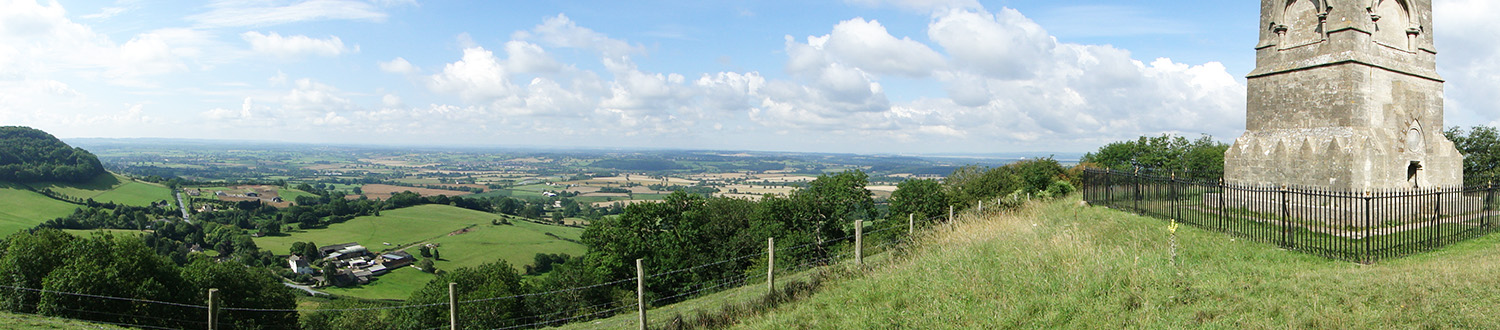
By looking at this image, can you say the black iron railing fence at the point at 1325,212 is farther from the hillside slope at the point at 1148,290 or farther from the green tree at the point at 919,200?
the green tree at the point at 919,200

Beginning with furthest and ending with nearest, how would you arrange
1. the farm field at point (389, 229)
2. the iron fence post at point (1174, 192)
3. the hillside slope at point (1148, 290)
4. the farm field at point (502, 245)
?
the farm field at point (389, 229) → the farm field at point (502, 245) → the iron fence post at point (1174, 192) → the hillside slope at point (1148, 290)

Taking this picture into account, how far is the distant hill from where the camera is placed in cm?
8638

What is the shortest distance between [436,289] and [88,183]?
93.4m

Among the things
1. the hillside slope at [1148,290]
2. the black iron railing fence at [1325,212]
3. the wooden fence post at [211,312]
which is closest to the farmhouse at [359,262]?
the wooden fence post at [211,312]

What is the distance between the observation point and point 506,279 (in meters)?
37.1

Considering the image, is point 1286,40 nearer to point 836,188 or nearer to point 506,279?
point 836,188

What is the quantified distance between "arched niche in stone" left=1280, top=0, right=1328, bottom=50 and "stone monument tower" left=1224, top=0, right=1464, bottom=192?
21 millimetres

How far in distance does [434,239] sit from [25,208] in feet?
135

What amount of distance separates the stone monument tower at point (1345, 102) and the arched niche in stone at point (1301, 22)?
0.8 inches

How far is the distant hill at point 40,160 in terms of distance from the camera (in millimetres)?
86375

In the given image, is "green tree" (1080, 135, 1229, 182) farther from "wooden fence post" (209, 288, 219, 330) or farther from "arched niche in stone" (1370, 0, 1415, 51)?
"wooden fence post" (209, 288, 219, 330)

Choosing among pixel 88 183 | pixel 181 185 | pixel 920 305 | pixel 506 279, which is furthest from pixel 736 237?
pixel 181 185

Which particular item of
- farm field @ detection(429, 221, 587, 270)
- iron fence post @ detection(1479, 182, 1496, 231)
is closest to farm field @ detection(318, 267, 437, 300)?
farm field @ detection(429, 221, 587, 270)

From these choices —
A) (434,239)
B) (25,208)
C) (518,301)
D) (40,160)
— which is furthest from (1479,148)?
(40,160)
